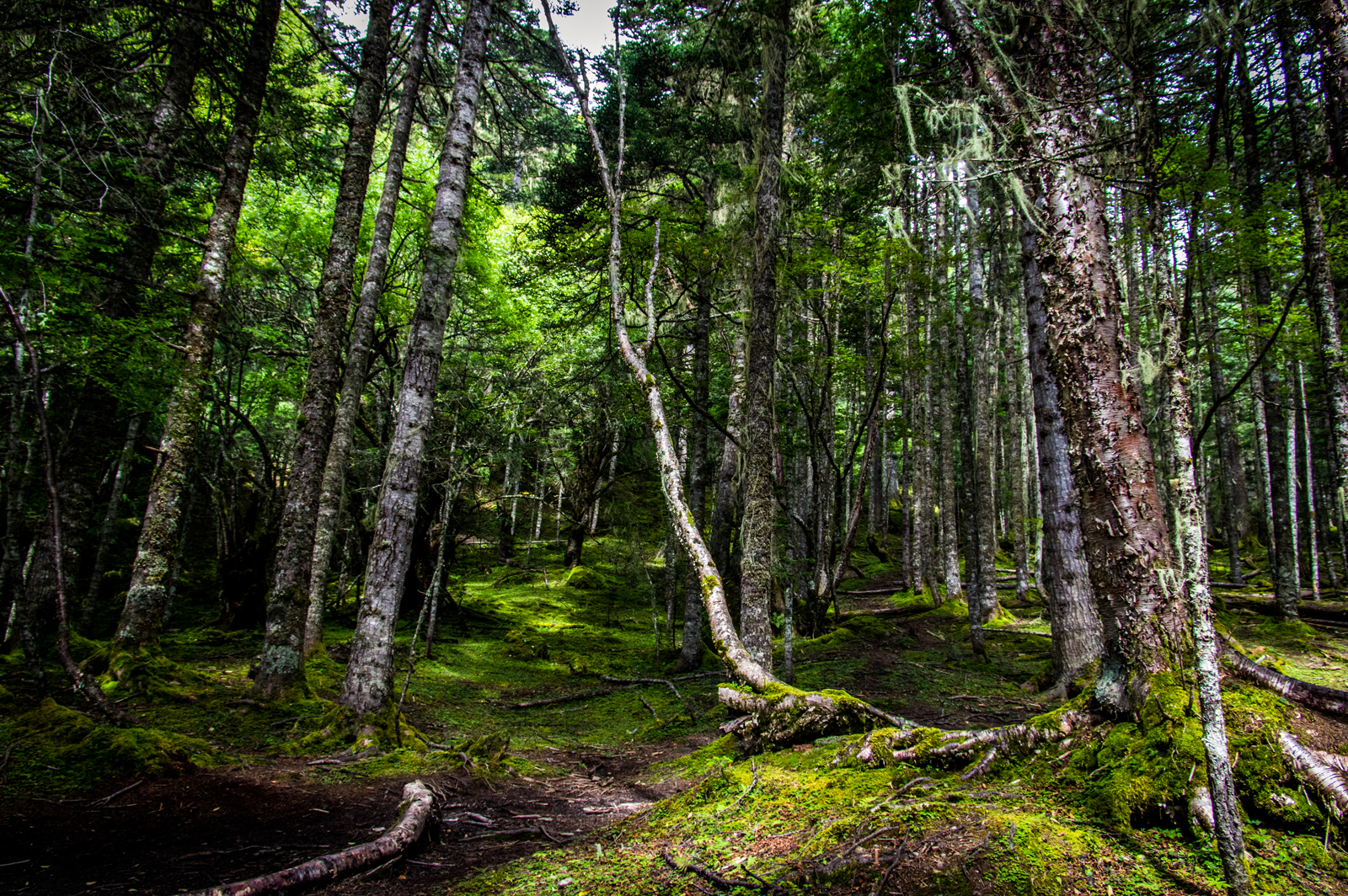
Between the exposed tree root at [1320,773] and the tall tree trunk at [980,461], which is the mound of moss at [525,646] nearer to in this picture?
the tall tree trunk at [980,461]

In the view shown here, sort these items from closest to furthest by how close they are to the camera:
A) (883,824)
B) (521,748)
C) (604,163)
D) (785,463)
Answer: (883,824)
(604,163)
(521,748)
(785,463)

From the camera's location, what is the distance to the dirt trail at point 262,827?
9.77 feet

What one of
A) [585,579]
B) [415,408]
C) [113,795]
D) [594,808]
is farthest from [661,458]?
[585,579]

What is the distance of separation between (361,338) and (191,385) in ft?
7.16

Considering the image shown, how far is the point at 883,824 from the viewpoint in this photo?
273 centimetres

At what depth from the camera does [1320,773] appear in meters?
2.48

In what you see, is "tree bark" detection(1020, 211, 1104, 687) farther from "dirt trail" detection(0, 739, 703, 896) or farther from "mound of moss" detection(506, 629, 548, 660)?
"mound of moss" detection(506, 629, 548, 660)

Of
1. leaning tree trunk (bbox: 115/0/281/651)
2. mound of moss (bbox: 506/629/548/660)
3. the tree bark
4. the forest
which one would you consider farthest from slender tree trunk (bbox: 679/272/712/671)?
leaning tree trunk (bbox: 115/0/281/651)

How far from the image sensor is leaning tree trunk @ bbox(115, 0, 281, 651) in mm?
6871

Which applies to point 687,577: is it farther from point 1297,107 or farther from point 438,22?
point 438,22

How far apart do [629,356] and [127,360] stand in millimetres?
7003

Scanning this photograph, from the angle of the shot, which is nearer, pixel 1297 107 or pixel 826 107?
pixel 1297 107

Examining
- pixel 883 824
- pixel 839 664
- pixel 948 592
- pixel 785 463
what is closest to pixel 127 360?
pixel 883 824

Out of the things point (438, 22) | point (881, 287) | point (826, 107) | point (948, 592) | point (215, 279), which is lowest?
point (948, 592)
